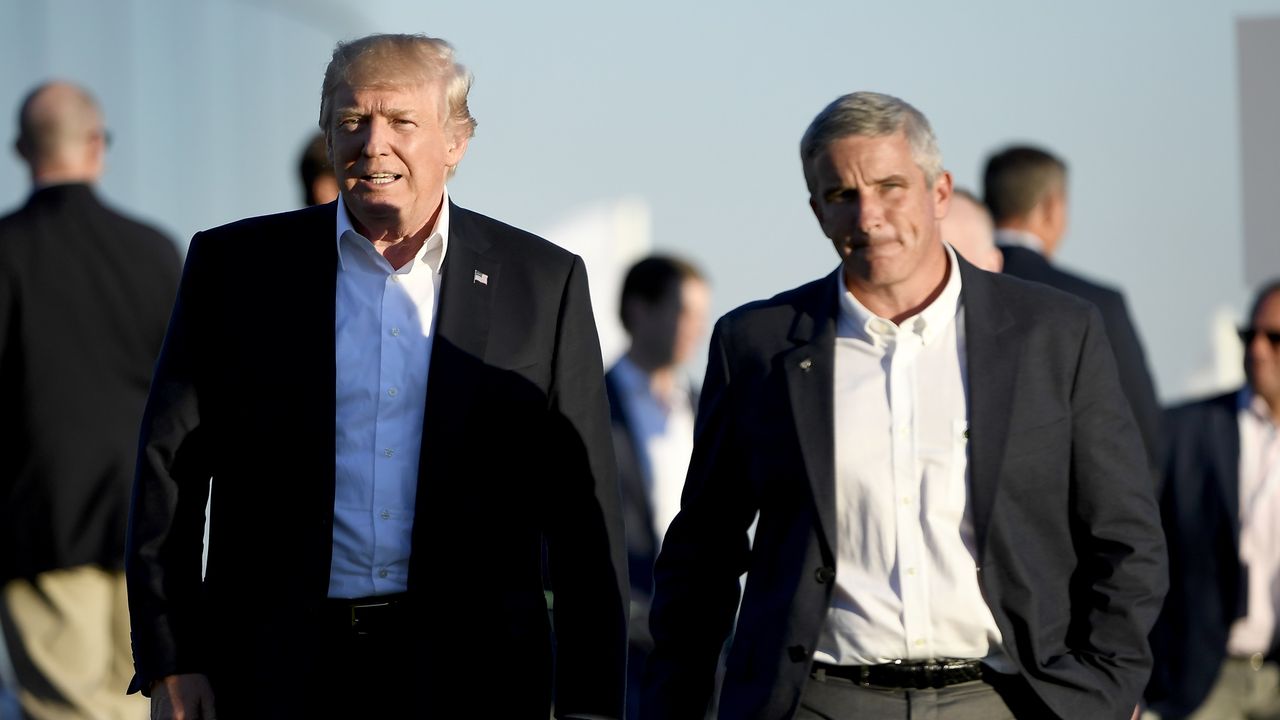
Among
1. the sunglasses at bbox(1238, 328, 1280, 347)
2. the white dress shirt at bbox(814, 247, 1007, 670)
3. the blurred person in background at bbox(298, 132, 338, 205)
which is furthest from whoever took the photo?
the sunglasses at bbox(1238, 328, 1280, 347)

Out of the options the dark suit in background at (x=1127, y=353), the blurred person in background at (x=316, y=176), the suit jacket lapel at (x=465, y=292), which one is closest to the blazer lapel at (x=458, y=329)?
the suit jacket lapel at (x=465, y=292)

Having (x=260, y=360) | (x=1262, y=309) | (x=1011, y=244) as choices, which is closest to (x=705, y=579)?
(x=260, y=360)

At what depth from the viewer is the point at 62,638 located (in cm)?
632

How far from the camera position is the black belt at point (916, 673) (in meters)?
3.65

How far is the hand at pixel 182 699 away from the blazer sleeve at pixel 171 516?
0.7 inches

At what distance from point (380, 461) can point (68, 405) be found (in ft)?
9.32

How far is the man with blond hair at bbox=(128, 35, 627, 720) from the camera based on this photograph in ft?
12.1

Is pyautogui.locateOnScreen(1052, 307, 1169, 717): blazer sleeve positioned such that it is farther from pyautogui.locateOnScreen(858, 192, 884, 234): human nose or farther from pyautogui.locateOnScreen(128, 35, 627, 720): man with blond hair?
pyautogui.locateOnScreen(128, 35, 627, 720): man with blond hair

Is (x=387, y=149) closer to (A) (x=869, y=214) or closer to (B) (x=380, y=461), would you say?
(B) (x=380, y=461)

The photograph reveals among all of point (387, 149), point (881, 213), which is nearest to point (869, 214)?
point (881, 213)

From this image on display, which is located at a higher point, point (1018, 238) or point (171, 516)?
point (1018, 238)

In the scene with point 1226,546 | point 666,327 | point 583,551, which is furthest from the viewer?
point 666,327

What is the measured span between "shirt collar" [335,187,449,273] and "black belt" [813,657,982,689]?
3.43 feet

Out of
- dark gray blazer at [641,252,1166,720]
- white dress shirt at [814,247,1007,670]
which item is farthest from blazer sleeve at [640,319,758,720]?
white dress shirt at [814,247,1007,670]
